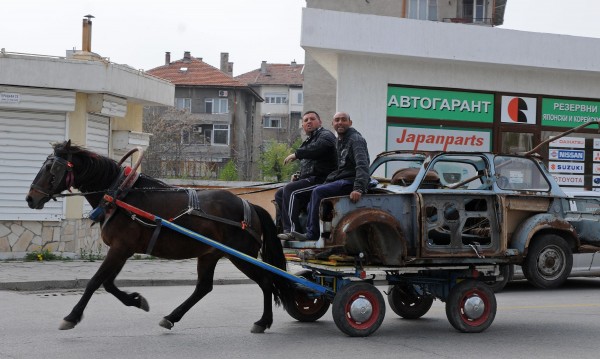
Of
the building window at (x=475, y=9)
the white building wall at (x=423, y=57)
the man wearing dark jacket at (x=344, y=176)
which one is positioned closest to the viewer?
the man wearing dark jacket at (x=344, y=176)

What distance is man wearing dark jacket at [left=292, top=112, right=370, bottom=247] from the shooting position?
9570 mm

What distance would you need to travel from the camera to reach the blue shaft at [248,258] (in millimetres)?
9531

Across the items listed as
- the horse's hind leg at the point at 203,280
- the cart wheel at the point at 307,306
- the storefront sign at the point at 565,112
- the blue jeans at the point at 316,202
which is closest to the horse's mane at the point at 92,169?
the horse's hind leg at the point at 203,280

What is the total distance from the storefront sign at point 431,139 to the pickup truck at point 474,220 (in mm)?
10043

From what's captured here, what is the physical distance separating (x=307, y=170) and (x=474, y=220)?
199 centimetres

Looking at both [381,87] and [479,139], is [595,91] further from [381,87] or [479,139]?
[381,87]

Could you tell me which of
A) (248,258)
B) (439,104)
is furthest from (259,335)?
(439,104)

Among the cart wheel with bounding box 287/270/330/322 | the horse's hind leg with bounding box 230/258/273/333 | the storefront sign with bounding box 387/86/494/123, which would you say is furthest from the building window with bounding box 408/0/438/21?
the horse's hind leg with bounding box 230/258/273/333

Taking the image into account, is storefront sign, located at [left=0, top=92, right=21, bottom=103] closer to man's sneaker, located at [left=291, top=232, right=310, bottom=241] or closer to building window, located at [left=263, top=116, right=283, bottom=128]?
man's sneaker, located at [left=291, top=232, right=310, bottom=241]

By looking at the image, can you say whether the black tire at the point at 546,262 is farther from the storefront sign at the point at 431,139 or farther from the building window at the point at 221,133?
the building window at the point at 221,133

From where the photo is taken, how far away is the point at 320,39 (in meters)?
19.7

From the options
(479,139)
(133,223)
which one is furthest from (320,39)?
(133,223)

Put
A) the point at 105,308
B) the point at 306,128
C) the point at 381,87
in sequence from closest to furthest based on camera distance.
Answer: the point at 306,128, the point at 105,308, the point at 381,87

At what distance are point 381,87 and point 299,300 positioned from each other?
35.2 ft
